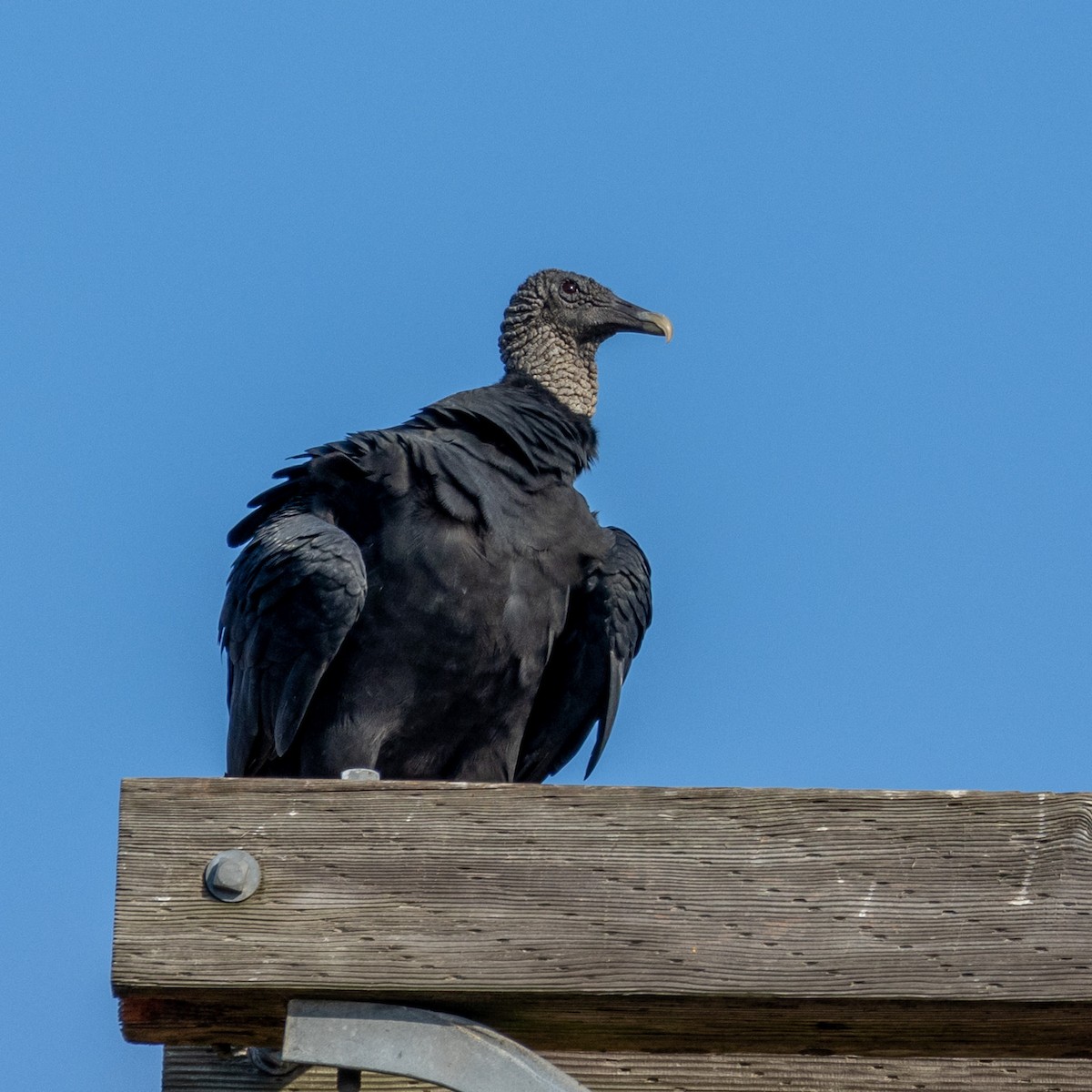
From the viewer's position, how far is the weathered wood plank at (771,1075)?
2.68 meters

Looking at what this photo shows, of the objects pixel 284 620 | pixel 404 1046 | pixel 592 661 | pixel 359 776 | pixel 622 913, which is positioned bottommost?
pixel 404 1046

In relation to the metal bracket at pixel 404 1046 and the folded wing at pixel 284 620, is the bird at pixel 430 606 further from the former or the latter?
the metal bracket at pixel 404 1046

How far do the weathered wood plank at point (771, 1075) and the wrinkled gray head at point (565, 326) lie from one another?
282cm

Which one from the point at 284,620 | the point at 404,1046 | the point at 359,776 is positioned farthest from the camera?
the point at 284,620

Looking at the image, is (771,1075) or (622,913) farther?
(771,1075)

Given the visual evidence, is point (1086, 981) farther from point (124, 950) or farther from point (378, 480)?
point (378, 480)

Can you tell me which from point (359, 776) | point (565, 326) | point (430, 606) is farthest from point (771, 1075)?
point (565, 326)

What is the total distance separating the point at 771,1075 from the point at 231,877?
1137mm

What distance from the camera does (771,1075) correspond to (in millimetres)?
2746

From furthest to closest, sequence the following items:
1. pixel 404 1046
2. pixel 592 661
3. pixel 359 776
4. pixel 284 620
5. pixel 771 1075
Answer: pixel 592 661, pixel 284 620, pixel 771 1075, pixel 359 776, pixel 404 1046

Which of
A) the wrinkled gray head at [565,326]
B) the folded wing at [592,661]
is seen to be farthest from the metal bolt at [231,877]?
the wrinkled gray head at [565,326]

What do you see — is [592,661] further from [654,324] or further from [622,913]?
[622,913]

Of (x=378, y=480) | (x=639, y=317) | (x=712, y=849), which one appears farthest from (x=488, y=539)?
(x=712, y=849)

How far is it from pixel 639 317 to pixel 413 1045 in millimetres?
3904
